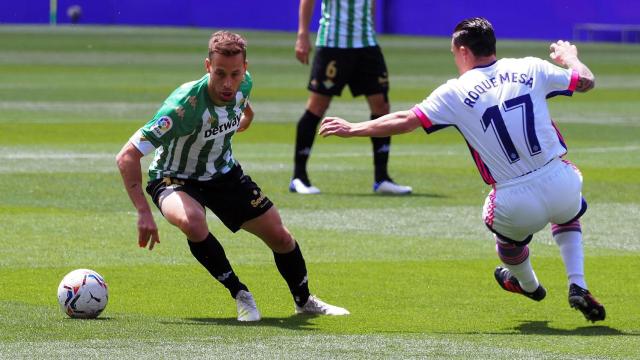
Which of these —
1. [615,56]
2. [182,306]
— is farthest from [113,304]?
[615,56]

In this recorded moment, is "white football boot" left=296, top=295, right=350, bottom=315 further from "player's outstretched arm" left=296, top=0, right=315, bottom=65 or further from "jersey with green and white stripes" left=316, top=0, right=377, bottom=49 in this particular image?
"jersey with green and white stripes" left=316, top=0, right=377, bottom=49

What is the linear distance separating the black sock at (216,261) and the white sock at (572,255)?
1663 millimetres

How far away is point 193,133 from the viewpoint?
8.21 m

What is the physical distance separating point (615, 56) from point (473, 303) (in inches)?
1351

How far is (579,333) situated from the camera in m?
7.74

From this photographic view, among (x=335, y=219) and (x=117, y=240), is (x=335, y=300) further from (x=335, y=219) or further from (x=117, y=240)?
(x=335, y=219)

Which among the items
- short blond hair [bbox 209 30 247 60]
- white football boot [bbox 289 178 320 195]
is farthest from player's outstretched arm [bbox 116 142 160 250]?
white football boot [bbox 289 178 320 195]

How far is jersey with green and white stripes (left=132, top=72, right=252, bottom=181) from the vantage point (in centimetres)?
804

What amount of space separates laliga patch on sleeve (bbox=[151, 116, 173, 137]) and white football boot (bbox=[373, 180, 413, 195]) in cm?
639

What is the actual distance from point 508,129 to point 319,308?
1.43 m

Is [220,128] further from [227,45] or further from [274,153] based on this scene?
[274,153]

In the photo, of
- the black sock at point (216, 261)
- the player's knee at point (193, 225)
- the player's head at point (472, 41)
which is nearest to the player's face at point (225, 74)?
the player's knee at point (193, 225)

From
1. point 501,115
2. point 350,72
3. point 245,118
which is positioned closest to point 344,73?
point 350,72

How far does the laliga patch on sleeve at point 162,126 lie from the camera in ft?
26.2
